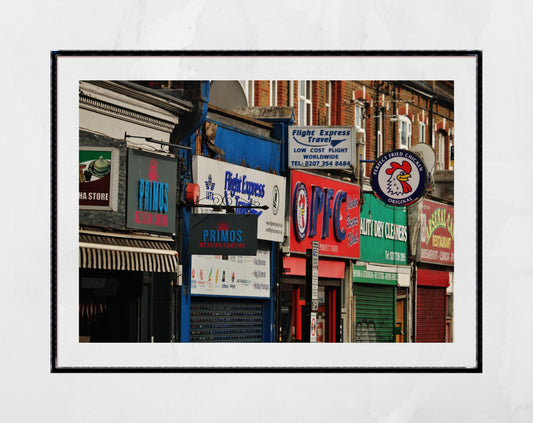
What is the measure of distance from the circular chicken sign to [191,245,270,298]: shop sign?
7.26 feet

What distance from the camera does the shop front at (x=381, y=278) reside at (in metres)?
21.2

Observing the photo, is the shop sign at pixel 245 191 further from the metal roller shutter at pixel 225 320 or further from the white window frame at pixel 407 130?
the white window frame at pixel 407 130

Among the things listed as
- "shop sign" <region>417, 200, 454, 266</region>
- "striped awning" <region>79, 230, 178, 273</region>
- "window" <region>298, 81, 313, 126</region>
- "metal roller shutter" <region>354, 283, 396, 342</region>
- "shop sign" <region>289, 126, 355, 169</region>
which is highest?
"window" <region>298, 81, 313, 126</region>

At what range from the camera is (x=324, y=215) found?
19.8m

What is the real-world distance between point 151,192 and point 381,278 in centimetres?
1028

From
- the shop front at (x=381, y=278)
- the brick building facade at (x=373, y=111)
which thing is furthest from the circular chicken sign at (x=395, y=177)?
the shop front at (x=381, y=278)

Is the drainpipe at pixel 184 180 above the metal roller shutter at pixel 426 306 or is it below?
above

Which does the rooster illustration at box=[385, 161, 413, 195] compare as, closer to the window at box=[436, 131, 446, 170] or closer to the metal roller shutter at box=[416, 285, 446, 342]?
the metal roller shutter at box=[416, 285, 446, 342]

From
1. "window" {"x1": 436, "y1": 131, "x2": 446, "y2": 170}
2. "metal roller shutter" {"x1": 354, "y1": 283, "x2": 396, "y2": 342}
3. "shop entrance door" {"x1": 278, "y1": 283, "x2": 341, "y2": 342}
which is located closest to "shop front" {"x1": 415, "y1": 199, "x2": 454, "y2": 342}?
"metal roller shutter" {"x1": 354, "y1": 283, "x2": 396, "y2": 342}

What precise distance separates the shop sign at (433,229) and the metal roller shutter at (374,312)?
3.80ft

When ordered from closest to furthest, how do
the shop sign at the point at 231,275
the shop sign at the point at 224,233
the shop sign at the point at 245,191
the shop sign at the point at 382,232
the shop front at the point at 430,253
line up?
the shop sign at the point at 224,233 → the shop sign at the point at 231,275 → the shop sign at the point at 245,191 → the shop sign at the point at 382,232 → the shop front at the point at 430,253

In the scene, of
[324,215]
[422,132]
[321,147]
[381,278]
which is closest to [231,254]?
[321,147]

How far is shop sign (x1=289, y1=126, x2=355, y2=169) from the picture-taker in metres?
17.1
